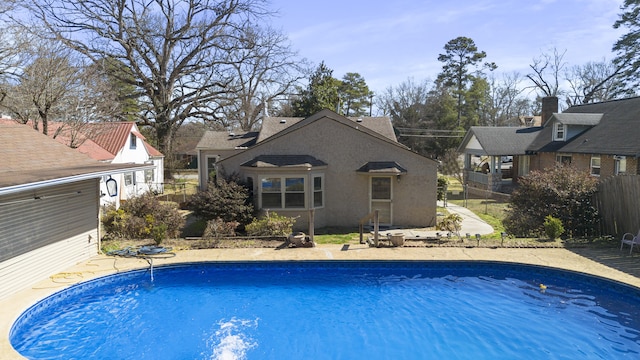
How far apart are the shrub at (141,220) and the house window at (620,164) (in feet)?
80.6

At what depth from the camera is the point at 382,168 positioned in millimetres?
17875

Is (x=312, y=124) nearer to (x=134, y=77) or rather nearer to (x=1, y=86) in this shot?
(x=1, y=86)

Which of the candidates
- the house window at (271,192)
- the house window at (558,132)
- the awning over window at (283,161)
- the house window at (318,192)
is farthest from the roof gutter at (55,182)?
the house window at (558,132)

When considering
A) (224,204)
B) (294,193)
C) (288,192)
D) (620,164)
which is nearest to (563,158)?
(620,164)

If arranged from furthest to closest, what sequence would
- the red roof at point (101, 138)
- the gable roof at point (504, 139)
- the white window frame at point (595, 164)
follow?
the gable roof at point (504, 139) < the white window frame at point (595, 164) < the red roof at point (101, 138)

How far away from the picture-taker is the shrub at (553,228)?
1526 centimetres

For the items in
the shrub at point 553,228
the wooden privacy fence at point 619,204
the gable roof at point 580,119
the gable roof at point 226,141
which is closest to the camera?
the wooden privacy fence at point 619,204

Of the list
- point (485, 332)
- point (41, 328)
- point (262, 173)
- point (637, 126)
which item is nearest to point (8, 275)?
point (41, 328)

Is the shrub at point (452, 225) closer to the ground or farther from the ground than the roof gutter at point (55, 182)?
closer to the ground

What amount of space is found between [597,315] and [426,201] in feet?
28.6

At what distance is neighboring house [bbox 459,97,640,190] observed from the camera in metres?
24.5

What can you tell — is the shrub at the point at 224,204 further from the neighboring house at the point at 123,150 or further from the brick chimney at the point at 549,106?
the brick chimney at the point at 549,106

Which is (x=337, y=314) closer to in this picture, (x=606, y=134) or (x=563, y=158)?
(x=606, y=134)

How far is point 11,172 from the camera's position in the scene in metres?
11.0
